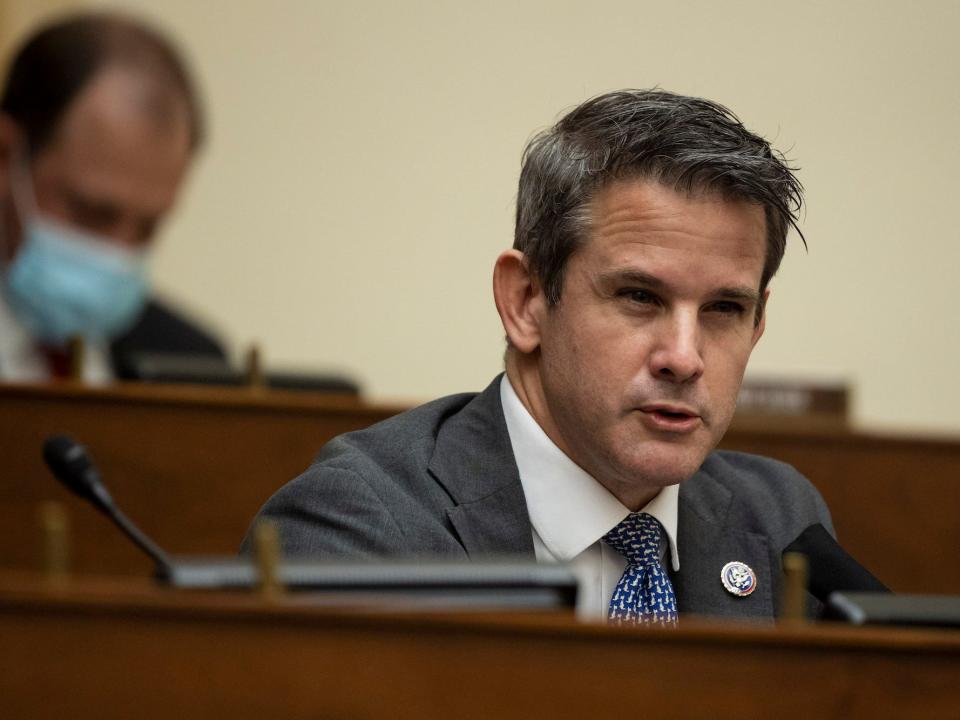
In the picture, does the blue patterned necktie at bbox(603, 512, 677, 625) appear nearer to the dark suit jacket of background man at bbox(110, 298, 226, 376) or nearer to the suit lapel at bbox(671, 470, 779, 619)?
the suit lapel at bbox(671, 470, 779, 619)

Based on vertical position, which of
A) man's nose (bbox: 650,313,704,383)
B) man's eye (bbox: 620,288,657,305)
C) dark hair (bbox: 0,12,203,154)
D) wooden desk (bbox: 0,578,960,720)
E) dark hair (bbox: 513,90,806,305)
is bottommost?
wooden desk (bbox: 0,578,960,720)

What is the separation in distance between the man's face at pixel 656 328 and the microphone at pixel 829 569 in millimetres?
202

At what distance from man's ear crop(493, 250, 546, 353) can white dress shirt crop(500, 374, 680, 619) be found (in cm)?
12

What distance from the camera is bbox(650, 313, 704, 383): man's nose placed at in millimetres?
1963

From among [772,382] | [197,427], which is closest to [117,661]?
[197,427]

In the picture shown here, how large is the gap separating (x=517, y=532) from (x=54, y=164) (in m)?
2.83

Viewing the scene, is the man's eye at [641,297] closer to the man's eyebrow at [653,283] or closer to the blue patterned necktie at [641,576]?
the man's eyebrow at [653,283]

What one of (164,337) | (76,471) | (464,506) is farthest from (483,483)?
(164,337)

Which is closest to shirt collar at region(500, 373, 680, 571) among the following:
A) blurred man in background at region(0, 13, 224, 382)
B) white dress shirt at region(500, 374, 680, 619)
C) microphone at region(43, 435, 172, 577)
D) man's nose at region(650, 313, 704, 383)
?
white dress shirt at region(500, 374, 680, 619)

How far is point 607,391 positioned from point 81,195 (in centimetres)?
275

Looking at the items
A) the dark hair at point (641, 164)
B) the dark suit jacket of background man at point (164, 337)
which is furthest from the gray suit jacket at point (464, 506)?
the dark suit jacket of background man at point (164, 337)

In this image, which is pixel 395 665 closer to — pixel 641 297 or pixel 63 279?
pixel 641 297

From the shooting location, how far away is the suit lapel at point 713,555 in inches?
83.4

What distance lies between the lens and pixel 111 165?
441 cm
